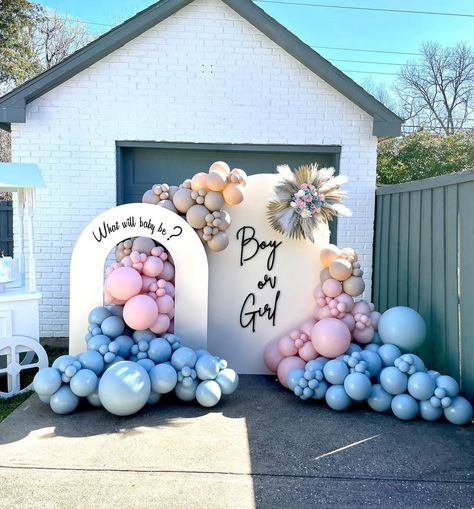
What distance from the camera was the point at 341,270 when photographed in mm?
4715

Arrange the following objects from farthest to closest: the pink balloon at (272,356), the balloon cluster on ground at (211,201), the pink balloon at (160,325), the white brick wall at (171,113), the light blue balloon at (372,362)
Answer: the white brick wall at (171,113)
the pink balloon at (272,356)
the balloon cluster on ground at (211,201)
the pink balloon at (160,325)
the light blue balloon at (372,362)

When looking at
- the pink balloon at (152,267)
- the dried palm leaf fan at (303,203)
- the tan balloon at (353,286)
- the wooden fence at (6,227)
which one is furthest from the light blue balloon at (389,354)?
the wooden fence at (6,227)

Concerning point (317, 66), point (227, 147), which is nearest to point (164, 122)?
point (227, 147)

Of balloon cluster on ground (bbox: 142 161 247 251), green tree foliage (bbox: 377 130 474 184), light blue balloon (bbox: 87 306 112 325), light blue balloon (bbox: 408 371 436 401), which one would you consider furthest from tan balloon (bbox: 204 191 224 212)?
green tree foliage (bbox: 377 130 474 184)

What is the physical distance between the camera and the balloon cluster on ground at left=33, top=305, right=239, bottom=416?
12.4 feet

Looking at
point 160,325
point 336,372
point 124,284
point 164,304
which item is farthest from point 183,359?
point 336,372

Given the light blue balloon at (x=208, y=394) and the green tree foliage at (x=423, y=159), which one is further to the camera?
the green tree foliage at (x=423, y=159)

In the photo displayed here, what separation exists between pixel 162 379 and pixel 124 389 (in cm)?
35

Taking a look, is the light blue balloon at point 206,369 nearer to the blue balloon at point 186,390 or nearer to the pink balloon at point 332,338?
the blue balloon at point 186,390

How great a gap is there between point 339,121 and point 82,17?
1955 cm

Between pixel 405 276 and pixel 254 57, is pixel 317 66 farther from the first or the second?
pixel 405 276

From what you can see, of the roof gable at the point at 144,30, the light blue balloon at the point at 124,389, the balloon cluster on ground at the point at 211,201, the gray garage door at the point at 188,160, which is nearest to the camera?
the light blue balloon at the point at 124,389

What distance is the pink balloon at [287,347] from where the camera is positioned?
468 cm

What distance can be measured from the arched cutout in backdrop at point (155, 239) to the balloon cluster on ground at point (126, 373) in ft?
0.78
